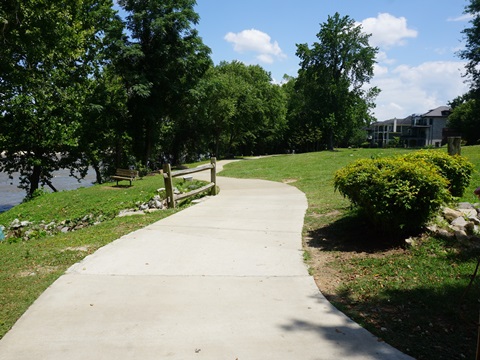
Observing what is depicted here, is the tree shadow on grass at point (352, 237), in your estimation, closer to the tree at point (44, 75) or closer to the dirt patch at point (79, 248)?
the dirt patch at point (79, 248)

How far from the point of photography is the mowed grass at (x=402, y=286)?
134 inches

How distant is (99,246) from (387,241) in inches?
186

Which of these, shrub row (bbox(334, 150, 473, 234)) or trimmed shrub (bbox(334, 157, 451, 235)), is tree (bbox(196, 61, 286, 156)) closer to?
shrub row (bbox(334, 150, 473, 234))

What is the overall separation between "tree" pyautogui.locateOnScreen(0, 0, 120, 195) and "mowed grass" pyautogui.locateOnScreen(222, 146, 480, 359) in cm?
1225

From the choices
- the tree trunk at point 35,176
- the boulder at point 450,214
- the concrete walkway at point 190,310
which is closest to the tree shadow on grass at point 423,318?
the concrete walkway at point 190,310

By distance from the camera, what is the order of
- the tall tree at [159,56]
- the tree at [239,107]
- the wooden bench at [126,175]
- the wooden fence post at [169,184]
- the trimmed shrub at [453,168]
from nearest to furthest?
1. the trimmed shrub at [453,168]
2. the wooden fence post at [169,184]
3. the wooden bench at [126,175]
4. the tall tree at [159,56]
5. the tree at [239,107]

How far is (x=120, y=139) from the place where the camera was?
26.4 metres

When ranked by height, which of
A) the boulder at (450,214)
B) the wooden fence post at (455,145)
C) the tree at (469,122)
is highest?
the tree at (469,122)

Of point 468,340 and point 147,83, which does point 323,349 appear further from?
point 147,83

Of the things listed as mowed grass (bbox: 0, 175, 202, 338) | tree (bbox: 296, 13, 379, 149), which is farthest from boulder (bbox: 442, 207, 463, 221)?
tree (bbox: 296, 13, 379, 149)

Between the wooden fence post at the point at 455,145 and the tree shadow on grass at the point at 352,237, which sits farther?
the wooden fence post at the point at 455,145

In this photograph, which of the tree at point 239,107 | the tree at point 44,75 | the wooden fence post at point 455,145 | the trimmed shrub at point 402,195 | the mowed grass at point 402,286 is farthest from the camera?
the tree at point 239,107

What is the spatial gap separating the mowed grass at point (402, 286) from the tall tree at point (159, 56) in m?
18.3

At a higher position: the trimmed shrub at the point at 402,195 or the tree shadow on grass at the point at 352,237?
the trimmed shrub at the point at 402,195
